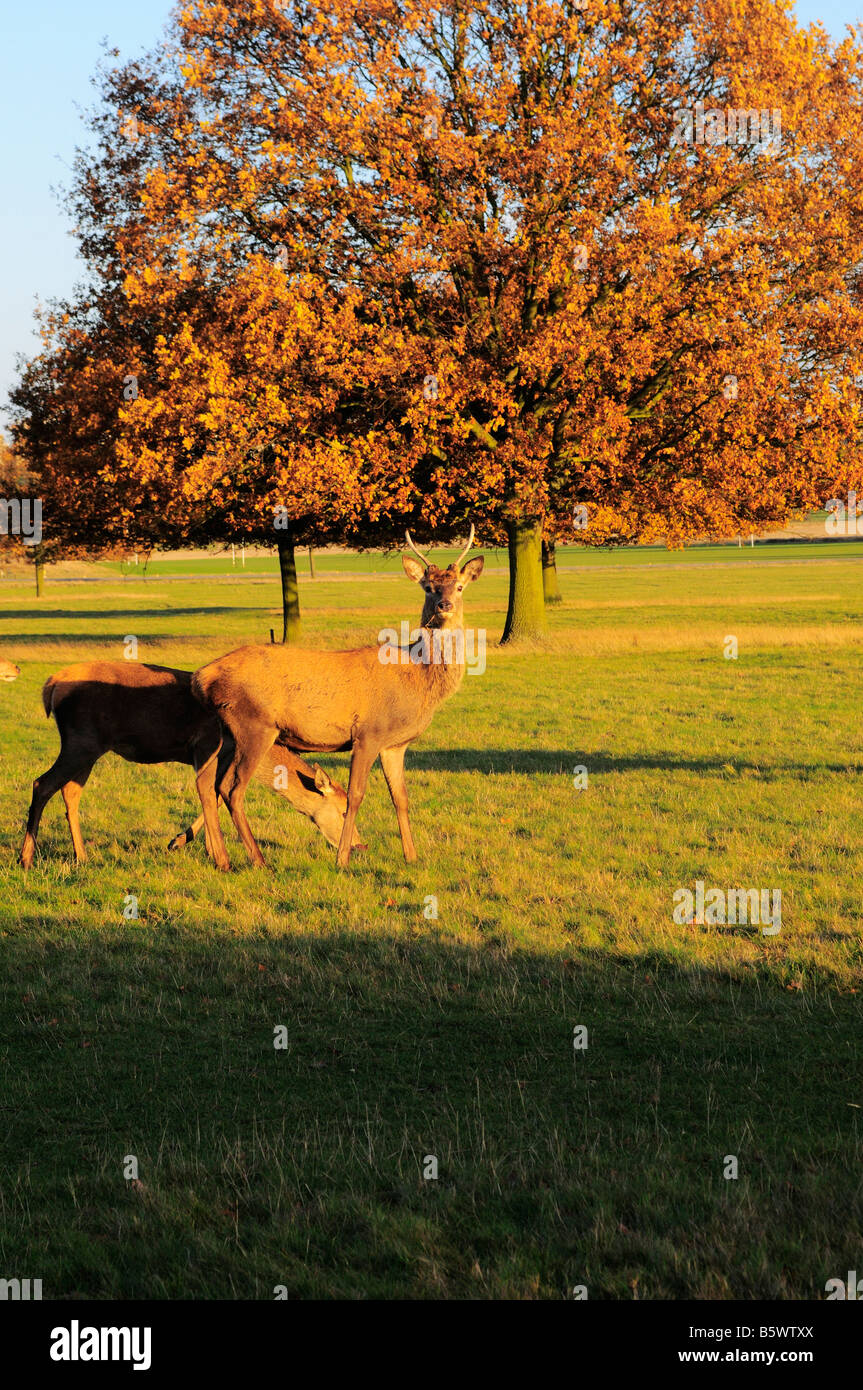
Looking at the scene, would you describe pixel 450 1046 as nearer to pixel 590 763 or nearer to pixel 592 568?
pixel 590 763

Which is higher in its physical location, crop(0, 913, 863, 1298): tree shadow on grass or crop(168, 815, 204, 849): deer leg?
crop(168, 815, 204, 849): deer leg

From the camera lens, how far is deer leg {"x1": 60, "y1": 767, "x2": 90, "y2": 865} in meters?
11.5

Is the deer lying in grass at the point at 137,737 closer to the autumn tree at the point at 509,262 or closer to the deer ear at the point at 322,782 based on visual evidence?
the deer ear at the point at 322,782

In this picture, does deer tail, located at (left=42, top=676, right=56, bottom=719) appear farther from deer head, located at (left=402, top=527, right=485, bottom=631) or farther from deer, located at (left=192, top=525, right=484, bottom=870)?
deer head, located at (left=402, top=527, right=485, bottom=631)

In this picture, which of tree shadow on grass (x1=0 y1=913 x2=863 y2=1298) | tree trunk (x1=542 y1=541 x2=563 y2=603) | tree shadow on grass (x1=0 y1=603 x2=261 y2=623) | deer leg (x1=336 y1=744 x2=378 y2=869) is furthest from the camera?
tree shadow on grass (x1=0 y1=603 x2=261 y2=623)

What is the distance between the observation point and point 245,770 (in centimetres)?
1119

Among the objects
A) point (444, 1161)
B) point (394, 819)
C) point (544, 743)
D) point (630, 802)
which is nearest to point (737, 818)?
point (630, 802)

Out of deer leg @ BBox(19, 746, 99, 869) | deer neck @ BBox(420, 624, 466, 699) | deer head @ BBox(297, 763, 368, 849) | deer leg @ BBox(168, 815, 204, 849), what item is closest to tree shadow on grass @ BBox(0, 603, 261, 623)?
deer leg @ BBox(168, 815, 204, 849)

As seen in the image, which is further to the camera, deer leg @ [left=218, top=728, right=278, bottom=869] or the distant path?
the distant path

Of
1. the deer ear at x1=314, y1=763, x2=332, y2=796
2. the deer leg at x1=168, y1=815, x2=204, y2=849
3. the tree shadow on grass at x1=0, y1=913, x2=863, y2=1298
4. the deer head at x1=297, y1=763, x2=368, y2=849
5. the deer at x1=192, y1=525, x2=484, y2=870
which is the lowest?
the tree shadow on grass at x1=0, y1=913, x2=863, y2=1298

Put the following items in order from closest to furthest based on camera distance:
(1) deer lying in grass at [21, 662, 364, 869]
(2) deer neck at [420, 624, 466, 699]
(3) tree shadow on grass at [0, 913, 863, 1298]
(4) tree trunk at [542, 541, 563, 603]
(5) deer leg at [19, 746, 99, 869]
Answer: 1. (3) tree shadow on grass at [0, 913, 863, 1298]
2. (5) deer leg at [19, 746, 99, 869]
3. (1) deer lying in grass at [21, 662, 364, 869]
4. (2) deer neck at [420, 624, 466, 699]
5. (4) tree trunk at [542, 541, 563, 603]

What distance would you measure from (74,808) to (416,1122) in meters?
6.43

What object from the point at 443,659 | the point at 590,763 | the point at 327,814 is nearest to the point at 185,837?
the point at 327,814

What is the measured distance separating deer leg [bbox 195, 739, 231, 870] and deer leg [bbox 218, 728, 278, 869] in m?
0.19
